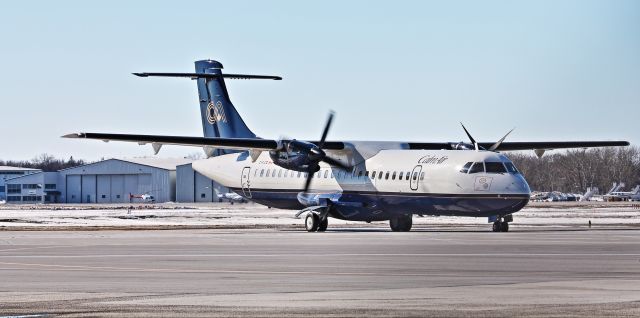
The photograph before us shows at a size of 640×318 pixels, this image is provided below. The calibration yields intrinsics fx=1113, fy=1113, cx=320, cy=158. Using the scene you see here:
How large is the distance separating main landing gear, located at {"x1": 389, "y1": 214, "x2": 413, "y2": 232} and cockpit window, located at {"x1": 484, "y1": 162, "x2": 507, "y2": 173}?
477cm

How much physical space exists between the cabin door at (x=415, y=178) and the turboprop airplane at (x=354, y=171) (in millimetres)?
38

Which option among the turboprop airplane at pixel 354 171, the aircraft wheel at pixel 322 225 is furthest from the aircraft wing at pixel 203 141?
Answer: the aircraft wheel at pixel 322 225

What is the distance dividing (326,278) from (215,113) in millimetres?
33950

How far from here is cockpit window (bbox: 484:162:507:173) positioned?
40.3 m

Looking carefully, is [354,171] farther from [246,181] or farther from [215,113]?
[215,113]

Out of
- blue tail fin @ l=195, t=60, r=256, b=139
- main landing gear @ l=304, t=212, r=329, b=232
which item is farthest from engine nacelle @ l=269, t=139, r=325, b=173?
blue tail fin @ l=195, t=60, r=256, b=139

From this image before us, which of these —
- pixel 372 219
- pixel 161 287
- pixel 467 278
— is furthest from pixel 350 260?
pixel 372 219

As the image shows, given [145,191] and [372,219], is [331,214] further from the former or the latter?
[145,191]

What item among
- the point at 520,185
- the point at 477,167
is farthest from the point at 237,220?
the point at 520,185

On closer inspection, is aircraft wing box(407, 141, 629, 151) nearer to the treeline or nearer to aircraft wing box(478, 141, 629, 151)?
aircraft wing box(478, 141, 629, 151)

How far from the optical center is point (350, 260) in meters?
24.9

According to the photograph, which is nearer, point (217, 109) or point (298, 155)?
point (298, 155)

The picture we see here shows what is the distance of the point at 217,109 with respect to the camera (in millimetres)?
53219

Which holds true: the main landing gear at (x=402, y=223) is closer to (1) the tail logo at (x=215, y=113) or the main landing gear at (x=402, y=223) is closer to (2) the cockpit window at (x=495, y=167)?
(2) the cockpit window at (x=495, y=167)
